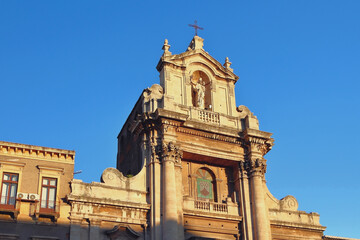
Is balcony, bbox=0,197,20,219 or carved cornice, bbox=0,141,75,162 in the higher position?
carved cornice, bbox=0,141,75,162

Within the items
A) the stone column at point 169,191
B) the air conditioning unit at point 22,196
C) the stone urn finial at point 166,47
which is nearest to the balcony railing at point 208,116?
the stone column at point 169,191

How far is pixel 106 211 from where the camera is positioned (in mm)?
30406

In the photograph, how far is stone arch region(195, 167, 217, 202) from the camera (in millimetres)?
34344

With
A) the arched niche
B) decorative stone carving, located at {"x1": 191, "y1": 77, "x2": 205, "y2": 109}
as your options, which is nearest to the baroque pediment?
the arched niche

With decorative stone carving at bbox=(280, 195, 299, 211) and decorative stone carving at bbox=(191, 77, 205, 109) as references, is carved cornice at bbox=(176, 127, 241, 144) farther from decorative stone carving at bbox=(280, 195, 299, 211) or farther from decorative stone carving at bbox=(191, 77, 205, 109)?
decorative stone carving at bbox=(280, 195, 299, 211)

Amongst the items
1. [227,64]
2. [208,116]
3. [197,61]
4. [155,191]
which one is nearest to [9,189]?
[155,191]

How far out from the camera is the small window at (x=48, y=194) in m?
29.0

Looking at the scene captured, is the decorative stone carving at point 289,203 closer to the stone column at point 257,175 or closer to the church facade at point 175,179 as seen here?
the church facade at point 175,179

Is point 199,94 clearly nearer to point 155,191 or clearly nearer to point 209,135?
point 209,135

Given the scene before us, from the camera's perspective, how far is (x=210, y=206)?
33156mm

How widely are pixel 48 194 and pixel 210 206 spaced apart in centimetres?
988

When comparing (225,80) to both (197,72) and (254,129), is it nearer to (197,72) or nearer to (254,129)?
(197,72)

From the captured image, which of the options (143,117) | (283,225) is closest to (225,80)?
(143,117)

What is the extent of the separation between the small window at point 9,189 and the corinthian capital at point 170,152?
28.3 feet
